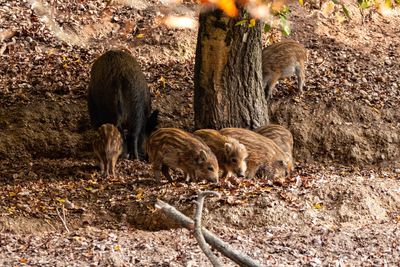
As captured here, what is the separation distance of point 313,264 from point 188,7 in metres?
8.17

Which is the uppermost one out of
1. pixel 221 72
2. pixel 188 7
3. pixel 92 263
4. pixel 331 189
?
pixel 188 7

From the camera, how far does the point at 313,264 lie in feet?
21.8

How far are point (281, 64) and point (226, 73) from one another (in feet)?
6.12

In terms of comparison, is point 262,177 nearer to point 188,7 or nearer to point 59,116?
point 59,116

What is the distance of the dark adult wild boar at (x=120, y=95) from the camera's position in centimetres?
1077

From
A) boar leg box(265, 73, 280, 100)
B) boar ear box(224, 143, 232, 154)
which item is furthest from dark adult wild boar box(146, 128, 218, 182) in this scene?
boar leg box(265, 73, 280, 100)

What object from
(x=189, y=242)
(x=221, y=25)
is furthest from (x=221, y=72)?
(x=189, y=242)

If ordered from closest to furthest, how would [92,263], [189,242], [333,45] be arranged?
1. [92,263]
2. [189,242]
3. [333,45]

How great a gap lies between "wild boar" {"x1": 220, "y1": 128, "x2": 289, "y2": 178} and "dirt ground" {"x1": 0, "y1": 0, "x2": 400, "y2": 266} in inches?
16.3

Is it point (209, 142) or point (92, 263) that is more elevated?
point (209, 142)

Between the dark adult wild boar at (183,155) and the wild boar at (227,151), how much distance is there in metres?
0.16

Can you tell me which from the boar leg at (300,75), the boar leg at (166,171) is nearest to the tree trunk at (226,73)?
the boar leg at (166,171)

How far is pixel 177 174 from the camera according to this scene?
10.1 m

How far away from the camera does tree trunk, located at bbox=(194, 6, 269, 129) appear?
381 inches
